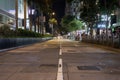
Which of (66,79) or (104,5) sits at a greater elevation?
(104,5)

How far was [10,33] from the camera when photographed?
3138 cm

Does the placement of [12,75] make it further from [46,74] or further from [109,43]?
[109,43]

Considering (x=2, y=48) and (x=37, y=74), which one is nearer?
(x=37, y=74)

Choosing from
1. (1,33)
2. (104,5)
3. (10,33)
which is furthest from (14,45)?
(104,5)

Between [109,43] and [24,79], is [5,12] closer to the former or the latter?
[109,43]

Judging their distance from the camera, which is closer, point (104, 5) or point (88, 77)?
point (88, 77)

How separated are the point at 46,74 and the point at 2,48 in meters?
15.5

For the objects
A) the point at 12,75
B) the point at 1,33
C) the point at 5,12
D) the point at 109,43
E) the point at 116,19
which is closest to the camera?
the point at 12,75

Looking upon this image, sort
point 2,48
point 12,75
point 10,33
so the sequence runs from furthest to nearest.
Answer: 1. point 10,33
2. point 2,48
3. point 12,75

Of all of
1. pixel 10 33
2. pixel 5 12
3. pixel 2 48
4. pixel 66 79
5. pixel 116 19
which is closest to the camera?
pixel 66 79

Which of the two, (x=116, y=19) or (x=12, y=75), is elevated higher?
(x=116, y=19)

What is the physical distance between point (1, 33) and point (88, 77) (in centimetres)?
1890

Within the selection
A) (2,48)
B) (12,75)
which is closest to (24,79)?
(12,75)

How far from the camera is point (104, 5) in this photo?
1699 inches
